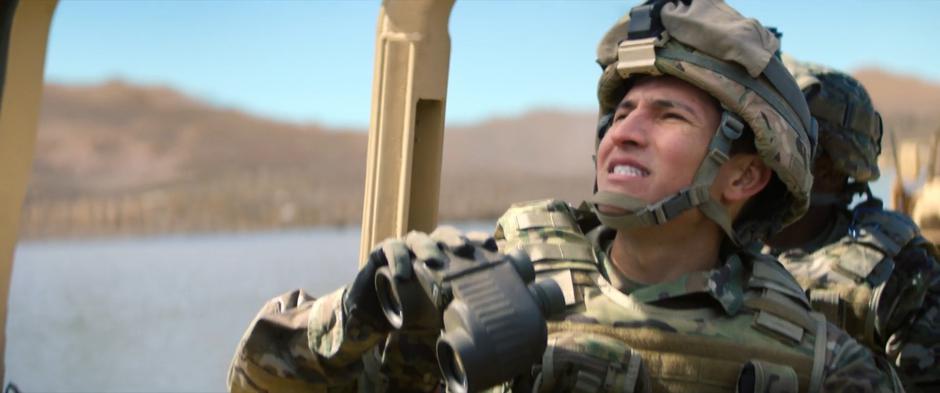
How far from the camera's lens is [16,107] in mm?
2711

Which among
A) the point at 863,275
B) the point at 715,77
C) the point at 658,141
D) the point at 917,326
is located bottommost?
the point at 917,326

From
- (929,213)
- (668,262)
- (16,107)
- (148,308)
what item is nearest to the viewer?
(668,262)

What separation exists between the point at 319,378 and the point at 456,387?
0.47 m

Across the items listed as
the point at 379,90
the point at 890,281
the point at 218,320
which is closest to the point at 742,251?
the point at 379,90

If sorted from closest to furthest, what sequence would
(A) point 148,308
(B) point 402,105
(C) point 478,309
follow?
1. (C) point 478,309
2. (B) point 402,105
3. (A) point 148,308

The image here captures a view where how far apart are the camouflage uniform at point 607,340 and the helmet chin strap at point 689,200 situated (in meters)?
0.14

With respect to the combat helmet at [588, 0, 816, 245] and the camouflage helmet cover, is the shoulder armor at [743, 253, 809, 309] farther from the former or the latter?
the camouflage helmet cover

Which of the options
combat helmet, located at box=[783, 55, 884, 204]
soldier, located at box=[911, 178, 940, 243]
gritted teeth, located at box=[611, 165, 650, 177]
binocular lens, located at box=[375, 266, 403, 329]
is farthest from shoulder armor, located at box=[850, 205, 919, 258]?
binocular lens, located at box=[375, 266, 403, 329]

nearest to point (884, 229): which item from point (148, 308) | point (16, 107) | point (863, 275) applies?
point (863, 275)

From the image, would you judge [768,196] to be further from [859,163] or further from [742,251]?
[859,163]

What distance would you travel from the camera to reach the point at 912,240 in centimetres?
362

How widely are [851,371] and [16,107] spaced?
1.98 meters

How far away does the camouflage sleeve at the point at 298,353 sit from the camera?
80.8 inches

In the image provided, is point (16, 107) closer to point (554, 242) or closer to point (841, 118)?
point (554, 242)
